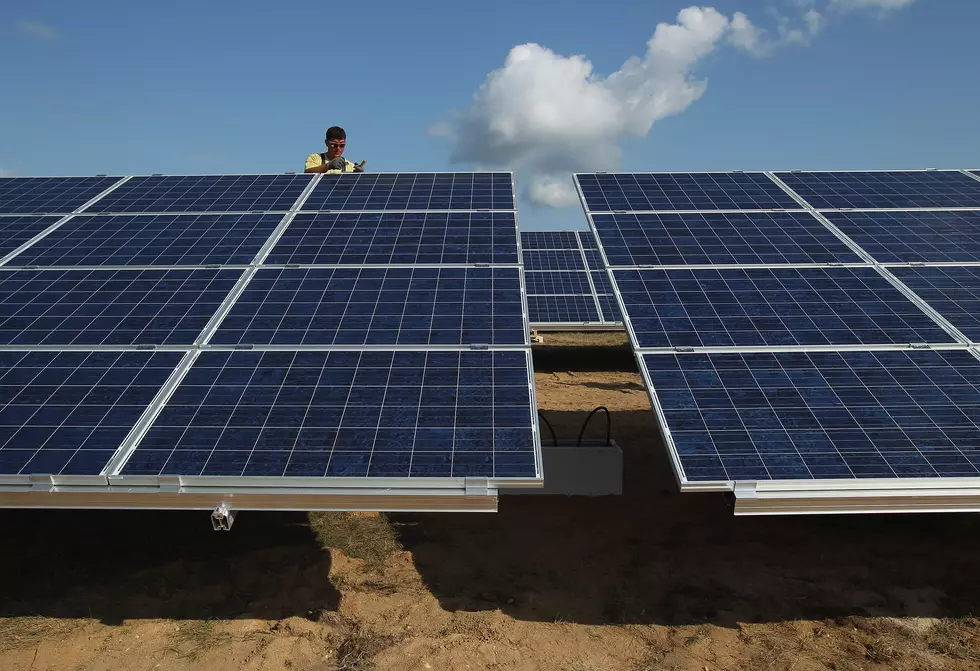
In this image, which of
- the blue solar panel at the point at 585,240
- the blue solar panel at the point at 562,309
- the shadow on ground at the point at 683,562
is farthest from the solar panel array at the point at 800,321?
the blue solar panel at the point at 585,240

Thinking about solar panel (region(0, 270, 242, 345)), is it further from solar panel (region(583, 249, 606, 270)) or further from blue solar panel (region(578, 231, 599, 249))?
blue solar panel (region(578, 231, 599, 249))

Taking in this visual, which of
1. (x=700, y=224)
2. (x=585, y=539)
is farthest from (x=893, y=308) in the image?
(x=585, y=539)

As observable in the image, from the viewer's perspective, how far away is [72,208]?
41.6 feet

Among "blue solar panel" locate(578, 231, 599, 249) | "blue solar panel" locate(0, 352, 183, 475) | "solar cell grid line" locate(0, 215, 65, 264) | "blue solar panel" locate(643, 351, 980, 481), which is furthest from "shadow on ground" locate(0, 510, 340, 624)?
"blue solar panel" locate(578, 231, 599, 249)

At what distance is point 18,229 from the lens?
463 inches

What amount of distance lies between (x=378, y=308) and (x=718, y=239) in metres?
5.94

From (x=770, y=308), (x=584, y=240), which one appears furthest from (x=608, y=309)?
(x=770, y=308)

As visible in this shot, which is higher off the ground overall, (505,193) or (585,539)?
(505,193)

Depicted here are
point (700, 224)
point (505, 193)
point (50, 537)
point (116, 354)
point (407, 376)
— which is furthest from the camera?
point (505, 193)

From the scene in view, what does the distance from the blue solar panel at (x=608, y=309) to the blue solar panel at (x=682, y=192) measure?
29.1 feet

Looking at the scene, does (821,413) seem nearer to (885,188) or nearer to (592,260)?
(885,188)

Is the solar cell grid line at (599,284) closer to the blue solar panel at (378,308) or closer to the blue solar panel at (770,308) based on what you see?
the blue solar panel at (770,308)

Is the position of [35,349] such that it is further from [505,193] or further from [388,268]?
[505,193]

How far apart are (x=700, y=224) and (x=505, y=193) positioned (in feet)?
12.2
